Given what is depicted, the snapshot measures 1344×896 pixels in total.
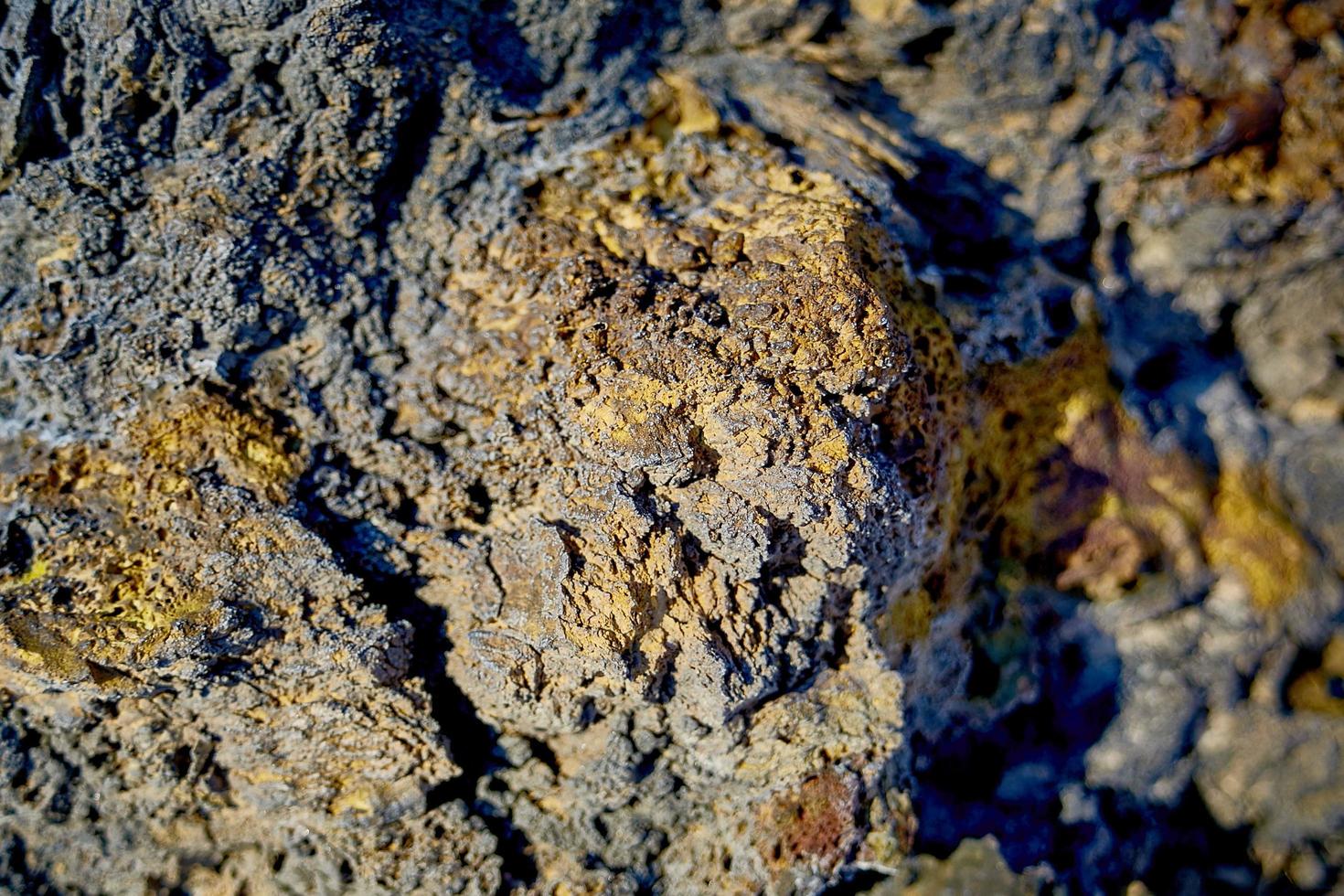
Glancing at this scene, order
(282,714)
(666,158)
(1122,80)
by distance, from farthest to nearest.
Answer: (1122,80), (666,158), (282,714)

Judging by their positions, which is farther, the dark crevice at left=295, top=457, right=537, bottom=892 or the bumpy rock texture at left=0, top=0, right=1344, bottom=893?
the dark crevice at left=295, top=457, right=537, bottom=892

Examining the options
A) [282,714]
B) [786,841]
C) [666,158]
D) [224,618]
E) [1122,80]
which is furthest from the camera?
[1122,80]

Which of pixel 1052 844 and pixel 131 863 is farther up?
pixel 131 863

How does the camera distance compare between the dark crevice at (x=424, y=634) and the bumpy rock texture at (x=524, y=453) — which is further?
the dark crevice at (x=424, y=634)

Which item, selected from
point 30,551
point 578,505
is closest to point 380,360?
point 578,505

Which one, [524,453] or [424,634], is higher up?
[524,453]

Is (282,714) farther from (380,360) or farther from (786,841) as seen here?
(786,841)

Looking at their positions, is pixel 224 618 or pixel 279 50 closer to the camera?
pixel 224 618

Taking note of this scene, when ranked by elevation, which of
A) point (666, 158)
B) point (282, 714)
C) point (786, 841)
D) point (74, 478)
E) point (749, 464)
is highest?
point (666, 158)
